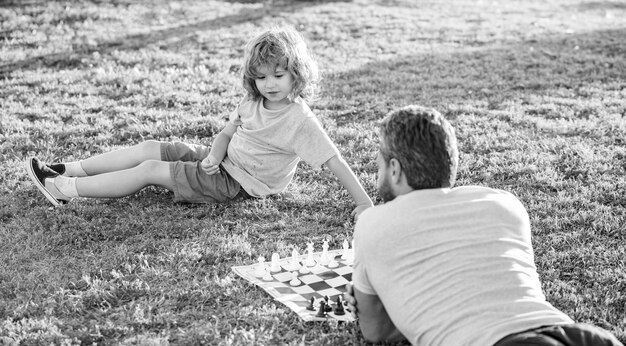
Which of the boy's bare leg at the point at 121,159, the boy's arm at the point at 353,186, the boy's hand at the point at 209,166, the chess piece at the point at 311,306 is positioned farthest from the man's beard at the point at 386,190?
the boy's bare leg at the point at 121,159

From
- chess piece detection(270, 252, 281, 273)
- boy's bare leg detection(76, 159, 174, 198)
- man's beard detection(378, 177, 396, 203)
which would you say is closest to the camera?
man's beard detection(378, 177, 396, 203)

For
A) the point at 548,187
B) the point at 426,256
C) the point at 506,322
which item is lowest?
the point at 548,187

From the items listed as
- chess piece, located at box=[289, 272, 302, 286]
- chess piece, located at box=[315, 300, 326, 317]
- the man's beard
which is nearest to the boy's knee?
chess piece, located at box=[289, 272, 302, 286]

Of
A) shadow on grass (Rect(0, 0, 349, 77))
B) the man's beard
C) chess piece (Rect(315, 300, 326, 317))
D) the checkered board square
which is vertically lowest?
the checkered board square

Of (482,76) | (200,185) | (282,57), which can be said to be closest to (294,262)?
(200,185)

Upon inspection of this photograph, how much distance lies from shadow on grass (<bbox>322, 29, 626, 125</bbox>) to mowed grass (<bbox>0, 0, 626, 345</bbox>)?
0.04 m

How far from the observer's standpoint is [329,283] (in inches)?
175

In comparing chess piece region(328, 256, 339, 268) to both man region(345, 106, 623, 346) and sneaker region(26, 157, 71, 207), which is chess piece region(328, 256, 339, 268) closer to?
man region(345, 106, 623, 346)

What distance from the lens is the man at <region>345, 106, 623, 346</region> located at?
9.62 feet

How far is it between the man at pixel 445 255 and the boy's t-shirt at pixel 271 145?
207 cm

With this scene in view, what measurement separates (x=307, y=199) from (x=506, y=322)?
3.17 meters

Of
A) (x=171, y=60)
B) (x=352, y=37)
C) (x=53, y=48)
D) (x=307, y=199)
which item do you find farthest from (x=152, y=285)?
(x=352, y=37)

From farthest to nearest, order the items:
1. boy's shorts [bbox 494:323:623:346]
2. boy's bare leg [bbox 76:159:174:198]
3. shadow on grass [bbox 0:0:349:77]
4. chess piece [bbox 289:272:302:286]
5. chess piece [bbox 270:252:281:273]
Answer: shadow on grass [bbox 0:0:349:77], boy's bare leg [bbox 76:159:174:198], chess piece [bbox 270:252:281:273], chess piece [bbox 289:272:302:286], boy's shorts [bbox 494:323:623:346]

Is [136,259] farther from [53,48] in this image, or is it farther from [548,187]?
[53,48]
